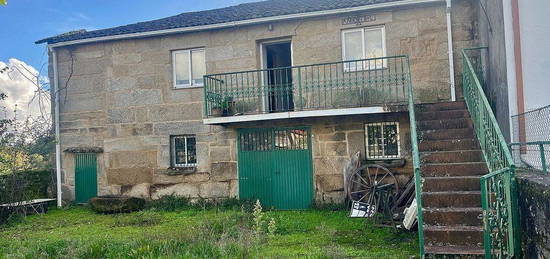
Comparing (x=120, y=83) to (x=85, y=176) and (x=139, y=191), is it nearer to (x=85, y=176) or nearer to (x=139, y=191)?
(x=85, y=176)

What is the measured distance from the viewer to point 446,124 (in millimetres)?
8820

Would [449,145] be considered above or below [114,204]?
above

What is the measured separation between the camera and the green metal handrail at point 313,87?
421 inches

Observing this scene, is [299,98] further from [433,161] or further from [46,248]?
[46,248]

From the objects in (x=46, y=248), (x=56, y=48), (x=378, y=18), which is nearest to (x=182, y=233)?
(x=46, y=248)

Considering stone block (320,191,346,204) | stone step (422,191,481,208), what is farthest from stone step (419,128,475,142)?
stone block (320,191,346,204)

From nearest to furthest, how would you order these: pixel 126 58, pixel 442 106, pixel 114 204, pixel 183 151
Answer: pixel 442 106
pixel 114 204
pixel 183 151
pixel 126 58

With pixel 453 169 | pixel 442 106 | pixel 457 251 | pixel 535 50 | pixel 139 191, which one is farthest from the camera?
pixel 139 191

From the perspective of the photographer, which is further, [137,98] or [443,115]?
[137,98]

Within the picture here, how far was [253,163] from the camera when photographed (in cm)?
1184

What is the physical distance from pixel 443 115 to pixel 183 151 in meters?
7.09

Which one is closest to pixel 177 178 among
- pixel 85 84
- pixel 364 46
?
pixel 85 84

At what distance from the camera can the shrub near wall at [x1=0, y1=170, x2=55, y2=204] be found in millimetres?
11691

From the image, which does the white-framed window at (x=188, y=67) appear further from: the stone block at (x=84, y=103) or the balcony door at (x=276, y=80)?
the stone block at (x=84, y=103)
